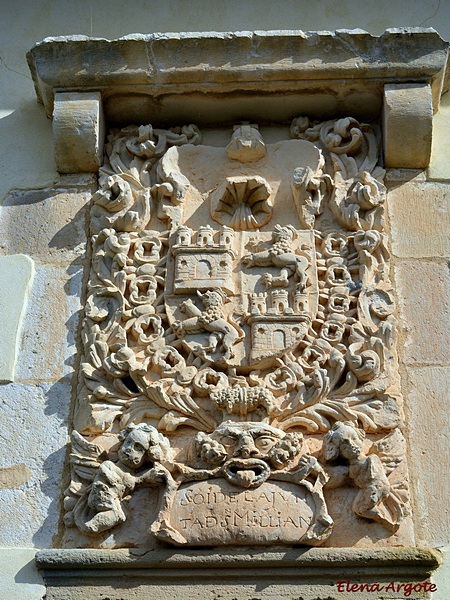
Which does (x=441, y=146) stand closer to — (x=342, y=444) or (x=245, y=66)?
(x=245, y=66)

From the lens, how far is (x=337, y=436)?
3842mm

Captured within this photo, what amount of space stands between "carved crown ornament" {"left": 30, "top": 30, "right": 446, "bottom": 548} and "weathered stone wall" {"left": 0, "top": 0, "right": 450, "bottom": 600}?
0.08 m

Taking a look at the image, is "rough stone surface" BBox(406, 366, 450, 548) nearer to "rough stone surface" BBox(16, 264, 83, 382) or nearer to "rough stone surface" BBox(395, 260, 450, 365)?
"rough stone surface" BBox(395, 260, 450, 365)

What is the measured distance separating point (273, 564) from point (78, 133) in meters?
2.03

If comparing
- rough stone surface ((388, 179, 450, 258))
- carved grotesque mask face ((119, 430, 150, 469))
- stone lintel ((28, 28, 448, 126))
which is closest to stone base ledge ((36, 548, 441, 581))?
carved grotesque mask face ((119, 430, 150, 469))

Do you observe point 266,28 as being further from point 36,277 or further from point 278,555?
point 278,555

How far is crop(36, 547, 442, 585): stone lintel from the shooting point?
3623mm

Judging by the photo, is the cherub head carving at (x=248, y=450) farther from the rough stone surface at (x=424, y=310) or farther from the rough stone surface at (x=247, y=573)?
the rough stone surface at (x=424, y=310)

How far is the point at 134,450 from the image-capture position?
3857 mm

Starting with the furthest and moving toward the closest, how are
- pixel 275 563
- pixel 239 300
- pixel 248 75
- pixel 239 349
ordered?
pixel 248 75 < pixel 239 300 < pixel 239 349 < pixel 275 563

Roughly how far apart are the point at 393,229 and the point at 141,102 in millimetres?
1226

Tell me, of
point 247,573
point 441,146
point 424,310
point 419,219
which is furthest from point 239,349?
point 441,146

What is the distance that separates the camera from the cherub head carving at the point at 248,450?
377cm

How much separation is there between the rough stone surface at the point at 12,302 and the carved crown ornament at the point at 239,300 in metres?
0.26
